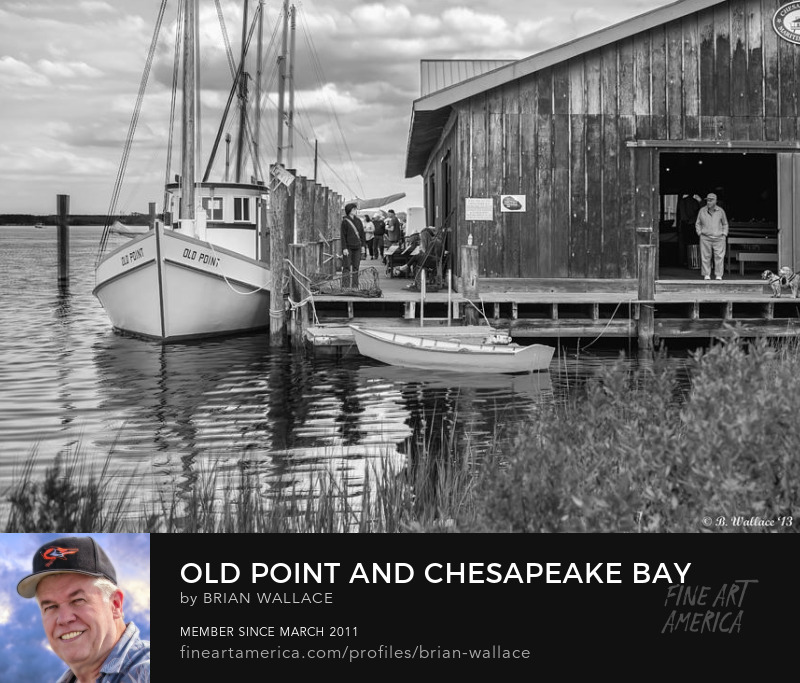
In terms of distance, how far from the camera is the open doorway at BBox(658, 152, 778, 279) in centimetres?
2533

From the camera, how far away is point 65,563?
3828 mm

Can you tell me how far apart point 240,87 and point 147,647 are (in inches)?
1327

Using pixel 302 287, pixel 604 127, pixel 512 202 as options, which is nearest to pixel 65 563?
pixel 302 287

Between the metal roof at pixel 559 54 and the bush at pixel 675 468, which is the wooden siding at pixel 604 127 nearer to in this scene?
the metal roof at pixel 559 54

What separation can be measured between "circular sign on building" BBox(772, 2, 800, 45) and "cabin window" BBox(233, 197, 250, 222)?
1191 cm

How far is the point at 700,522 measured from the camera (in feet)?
16.8

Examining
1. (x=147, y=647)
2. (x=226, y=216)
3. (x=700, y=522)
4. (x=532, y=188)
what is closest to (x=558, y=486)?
(x=700, y=522)

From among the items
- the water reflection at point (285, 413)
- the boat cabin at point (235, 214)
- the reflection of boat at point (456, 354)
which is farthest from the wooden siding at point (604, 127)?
the boat cabin at point (235, 214)

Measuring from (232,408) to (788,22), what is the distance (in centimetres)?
1308

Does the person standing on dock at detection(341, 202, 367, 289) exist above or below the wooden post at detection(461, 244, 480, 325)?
above

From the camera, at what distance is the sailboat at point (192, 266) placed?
Result: 2173 cm

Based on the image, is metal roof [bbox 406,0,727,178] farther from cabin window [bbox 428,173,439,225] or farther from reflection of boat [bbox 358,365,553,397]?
cabin window [bbox 428,173,439,225]

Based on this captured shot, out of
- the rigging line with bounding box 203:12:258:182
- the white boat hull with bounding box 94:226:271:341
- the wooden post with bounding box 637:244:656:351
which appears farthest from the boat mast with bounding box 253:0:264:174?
the wooden post with bounding box 637:244:656:351

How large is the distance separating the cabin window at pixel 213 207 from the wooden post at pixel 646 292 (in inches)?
423
